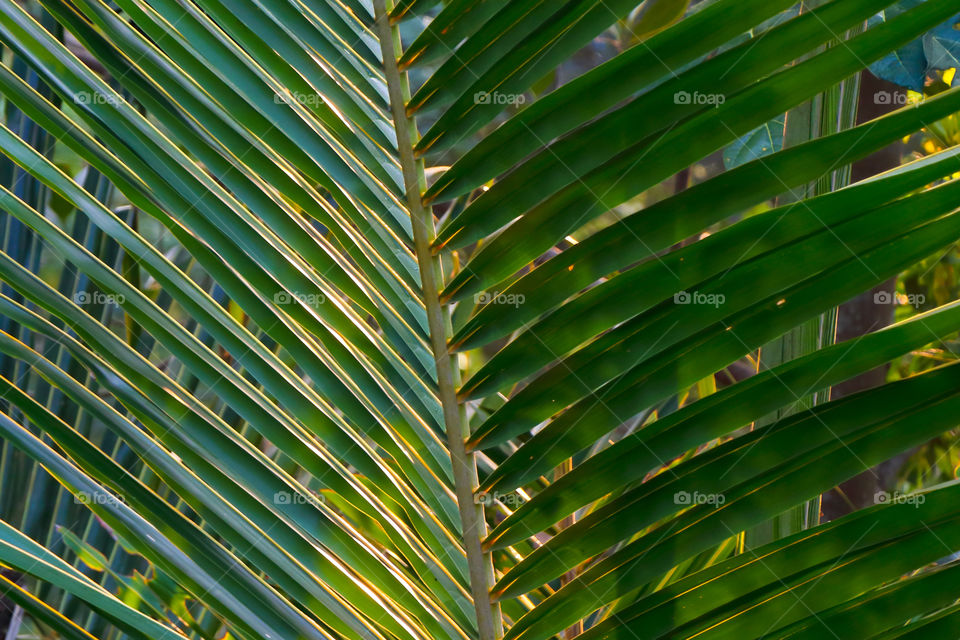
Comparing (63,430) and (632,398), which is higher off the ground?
(63,430)

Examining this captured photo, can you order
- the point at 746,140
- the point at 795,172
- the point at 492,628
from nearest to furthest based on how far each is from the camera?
the point at 795,172 < the point at 492,628 < the point at 746,140

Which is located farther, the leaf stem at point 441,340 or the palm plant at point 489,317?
the leaf stem at point 441,340

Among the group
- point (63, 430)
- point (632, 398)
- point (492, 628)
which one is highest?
point (63, 430)

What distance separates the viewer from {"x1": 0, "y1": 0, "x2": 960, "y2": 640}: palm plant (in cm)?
39

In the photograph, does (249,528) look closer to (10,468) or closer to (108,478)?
(108,478)

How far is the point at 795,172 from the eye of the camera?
1.30ft

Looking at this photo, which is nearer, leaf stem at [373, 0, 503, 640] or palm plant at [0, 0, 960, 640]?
palm plant at [0, 0, 960, 640]

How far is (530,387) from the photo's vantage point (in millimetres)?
472

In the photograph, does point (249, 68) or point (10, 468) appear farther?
point (10, 468)

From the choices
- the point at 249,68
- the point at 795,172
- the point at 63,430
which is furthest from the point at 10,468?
the point at 795,172

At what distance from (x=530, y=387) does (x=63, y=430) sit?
0.30 meters

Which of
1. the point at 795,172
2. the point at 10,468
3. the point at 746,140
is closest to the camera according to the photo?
the point at 795,172

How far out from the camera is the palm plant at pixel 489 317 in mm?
391

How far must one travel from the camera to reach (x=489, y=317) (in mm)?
488
